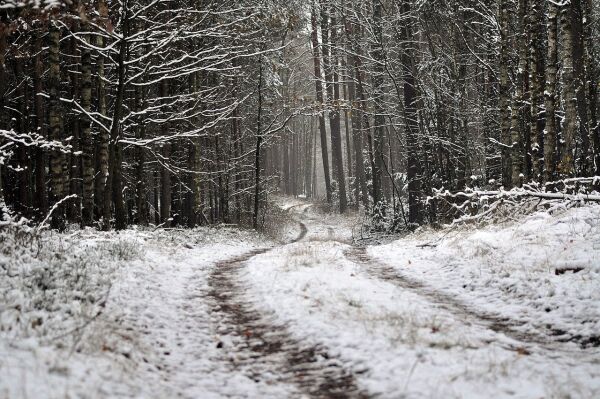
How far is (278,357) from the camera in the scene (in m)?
4.95

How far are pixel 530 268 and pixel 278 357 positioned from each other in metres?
4.75

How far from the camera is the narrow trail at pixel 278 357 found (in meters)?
4.20

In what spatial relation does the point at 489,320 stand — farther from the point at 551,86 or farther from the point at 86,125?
the point at 86,125

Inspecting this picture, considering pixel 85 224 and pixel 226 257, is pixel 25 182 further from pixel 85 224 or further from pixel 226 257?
pixel 226 257

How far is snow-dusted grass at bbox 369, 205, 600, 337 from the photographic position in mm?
6035

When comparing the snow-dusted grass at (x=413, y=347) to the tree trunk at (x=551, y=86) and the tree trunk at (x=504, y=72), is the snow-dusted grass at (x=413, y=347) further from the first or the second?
the tree trunk at (x=504, y=72)

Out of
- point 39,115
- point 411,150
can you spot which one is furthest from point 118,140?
point 411,150

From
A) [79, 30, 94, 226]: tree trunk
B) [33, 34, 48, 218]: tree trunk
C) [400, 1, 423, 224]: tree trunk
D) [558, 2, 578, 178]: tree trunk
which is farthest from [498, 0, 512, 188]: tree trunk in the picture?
[33, 34, 48, 218]: tree trunk

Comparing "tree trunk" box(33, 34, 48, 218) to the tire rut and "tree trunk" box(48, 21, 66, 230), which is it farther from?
the tire rut

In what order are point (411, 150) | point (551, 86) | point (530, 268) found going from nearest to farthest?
point (530, 268)
point (551, 86)
point (411, 150)

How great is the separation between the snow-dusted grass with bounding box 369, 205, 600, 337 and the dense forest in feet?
6.51

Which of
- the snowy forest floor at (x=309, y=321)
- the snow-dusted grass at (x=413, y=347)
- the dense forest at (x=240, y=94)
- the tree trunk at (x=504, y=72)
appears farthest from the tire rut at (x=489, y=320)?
the tree trunk at (x=504, y=72)

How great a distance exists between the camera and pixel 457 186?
1852 centimetres

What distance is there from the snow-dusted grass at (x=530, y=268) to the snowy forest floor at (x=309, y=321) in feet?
0.11
